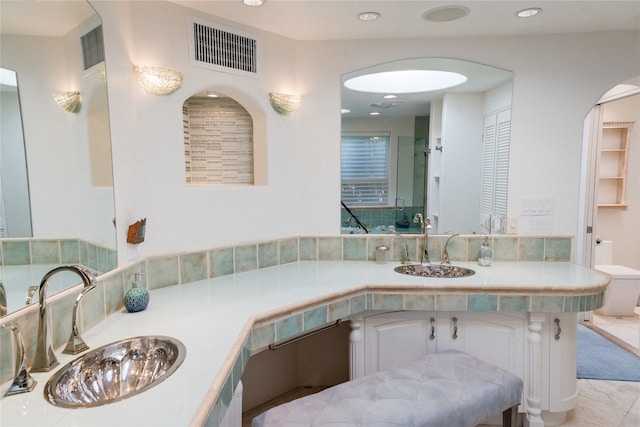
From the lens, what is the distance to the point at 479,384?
1771mm

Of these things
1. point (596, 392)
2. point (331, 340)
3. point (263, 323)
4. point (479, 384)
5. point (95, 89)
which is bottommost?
point (596, 392)

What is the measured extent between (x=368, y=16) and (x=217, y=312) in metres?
1.72

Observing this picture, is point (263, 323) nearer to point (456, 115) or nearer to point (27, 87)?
point (27, 87)

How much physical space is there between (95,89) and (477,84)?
2248 mm

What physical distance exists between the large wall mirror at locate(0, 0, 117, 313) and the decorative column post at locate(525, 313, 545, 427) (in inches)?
85.0

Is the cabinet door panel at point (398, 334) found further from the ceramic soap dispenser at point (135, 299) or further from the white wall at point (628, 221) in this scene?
the white wall at point (628, 221)

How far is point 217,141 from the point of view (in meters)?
2.44

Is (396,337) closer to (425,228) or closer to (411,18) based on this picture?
(425,228)

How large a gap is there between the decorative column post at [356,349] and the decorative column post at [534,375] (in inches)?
36.0

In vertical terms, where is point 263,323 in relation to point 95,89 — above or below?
below

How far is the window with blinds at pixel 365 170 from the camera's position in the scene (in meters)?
2.69

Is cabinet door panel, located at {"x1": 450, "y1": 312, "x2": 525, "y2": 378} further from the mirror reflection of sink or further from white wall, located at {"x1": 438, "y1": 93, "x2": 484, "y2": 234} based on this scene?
the mirror reflection of sink

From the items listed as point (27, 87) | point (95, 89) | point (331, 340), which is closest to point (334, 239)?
point (331, 340)

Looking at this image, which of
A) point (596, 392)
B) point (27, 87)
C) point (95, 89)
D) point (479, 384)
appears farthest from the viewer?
point (596, 392)
